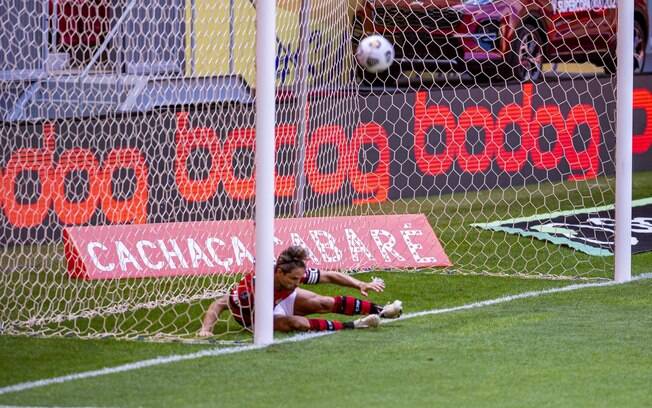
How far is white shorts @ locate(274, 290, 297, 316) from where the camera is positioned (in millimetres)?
7945

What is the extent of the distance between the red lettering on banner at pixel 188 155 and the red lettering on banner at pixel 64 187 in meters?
0.69

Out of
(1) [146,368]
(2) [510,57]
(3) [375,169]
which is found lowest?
(1) [146,368]

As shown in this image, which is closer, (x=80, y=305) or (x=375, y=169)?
(x=80, y=305)

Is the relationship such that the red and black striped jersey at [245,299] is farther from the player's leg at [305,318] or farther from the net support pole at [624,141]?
the net support pole at [624,141]

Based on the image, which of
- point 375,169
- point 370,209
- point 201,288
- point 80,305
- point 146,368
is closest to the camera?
point 146,368

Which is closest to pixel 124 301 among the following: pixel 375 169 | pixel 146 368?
pixel 146 368

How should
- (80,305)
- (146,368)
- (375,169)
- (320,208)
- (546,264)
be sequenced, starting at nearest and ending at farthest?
1. (146,368)
2. (80,305)
3. (546,264)
4. (320,208)
5. (375,169)

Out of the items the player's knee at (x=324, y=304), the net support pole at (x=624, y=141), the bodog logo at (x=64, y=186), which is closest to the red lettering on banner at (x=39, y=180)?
the bodog logo at (x=64, y=186)

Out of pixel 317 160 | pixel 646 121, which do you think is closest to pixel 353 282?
pixel 317 160

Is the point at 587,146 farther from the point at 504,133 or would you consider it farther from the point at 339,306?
the point at 339,306

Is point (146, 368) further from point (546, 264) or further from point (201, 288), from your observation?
point (546, 264)

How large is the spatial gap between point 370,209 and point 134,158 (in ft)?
7.29

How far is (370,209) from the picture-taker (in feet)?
40.5

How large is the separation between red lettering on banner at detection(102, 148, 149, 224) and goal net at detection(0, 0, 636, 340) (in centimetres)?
2
